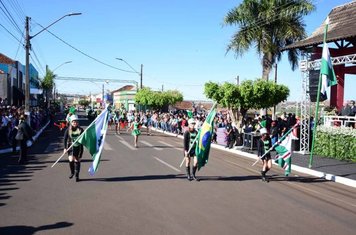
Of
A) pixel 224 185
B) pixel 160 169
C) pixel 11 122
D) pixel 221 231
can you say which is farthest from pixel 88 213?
pixel 11 122

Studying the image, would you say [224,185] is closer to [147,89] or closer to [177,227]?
[177,227]

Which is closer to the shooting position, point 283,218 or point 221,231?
point 221,231

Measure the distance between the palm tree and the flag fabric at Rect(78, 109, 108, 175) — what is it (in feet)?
70.5

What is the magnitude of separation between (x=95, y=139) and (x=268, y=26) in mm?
23064

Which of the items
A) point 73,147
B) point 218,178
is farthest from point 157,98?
point 73,147

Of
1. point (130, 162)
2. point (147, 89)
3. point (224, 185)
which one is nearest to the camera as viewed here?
point (224, 185)

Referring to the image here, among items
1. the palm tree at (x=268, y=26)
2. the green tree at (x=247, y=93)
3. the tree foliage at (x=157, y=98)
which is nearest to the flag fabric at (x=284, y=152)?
the green tree at (x=247, y=93)

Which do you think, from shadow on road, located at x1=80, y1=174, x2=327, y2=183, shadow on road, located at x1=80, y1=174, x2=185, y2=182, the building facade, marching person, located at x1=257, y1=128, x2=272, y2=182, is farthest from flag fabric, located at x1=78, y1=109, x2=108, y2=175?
the building facade

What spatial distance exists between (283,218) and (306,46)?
15732 mm

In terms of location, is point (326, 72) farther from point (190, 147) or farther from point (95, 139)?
point (95, 139)

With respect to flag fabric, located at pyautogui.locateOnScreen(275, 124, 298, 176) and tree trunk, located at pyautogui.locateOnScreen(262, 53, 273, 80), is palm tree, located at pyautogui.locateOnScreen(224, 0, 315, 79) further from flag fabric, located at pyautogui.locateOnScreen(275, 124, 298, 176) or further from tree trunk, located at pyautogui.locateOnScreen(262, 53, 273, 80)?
flag fabric, located at pyautogui.locateOnScreen(275, 124, 298, 176)

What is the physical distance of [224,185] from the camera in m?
10.9

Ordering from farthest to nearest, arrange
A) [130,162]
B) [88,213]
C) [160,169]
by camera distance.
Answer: [130,162] < [160,169] < [88,213]

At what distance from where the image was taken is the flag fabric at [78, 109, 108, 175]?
1103 cm
